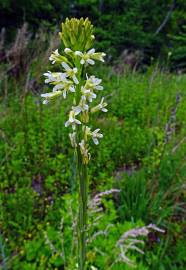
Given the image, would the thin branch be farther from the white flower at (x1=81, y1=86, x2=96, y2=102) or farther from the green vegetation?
the white flower at (x1=81, y1=86, x2=96, y2=102)

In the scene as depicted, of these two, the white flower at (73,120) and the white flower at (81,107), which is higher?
the white flower at (81,107)

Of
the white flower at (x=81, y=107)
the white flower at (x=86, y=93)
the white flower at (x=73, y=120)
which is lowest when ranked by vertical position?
the white flower at (x=73, y=120)

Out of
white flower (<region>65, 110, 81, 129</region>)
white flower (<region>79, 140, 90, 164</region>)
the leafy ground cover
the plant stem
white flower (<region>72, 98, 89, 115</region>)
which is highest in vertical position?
white flower (<region>72, 98, 89, 115</region>)

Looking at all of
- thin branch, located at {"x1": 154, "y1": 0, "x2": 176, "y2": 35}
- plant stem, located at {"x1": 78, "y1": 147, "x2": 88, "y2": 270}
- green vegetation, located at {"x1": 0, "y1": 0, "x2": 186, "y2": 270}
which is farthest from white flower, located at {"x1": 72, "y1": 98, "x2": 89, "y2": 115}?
thin branch, located at {"x1": 154, "y1": 0, "x2": 176, "y2": 35}

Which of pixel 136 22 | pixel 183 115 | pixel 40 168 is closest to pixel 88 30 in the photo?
pixel 40 168

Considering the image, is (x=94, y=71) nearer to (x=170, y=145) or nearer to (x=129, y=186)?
(x=170, y=145)

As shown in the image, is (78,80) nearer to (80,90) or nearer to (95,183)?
(80,90)

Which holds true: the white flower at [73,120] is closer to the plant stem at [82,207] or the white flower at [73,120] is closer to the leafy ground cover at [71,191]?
the plant stem at [82,207]

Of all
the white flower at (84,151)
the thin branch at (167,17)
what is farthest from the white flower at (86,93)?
the thin branch at (167,17)
